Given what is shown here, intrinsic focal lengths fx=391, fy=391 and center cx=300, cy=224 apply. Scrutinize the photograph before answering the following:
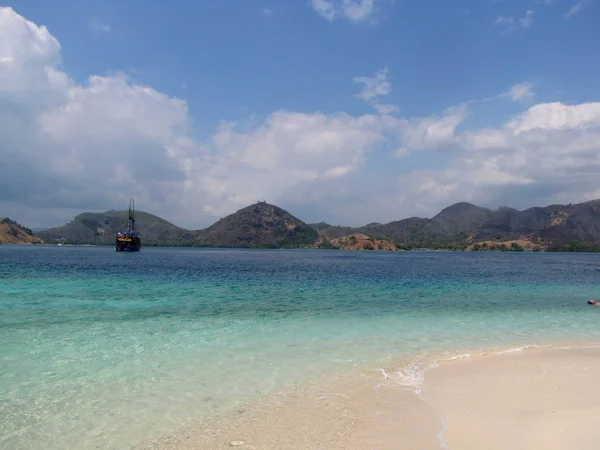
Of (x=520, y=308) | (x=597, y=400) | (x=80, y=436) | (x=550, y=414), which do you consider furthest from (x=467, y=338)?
(x=80, y=436)

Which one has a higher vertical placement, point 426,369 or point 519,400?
point 519,400

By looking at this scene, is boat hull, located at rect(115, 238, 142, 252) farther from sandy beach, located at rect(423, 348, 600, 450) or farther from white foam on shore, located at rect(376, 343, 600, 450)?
sandy beach, located at rect(423, 348, 600, 450)

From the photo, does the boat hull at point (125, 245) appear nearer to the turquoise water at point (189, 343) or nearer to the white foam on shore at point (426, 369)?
the turquoise water at point (189, 343)

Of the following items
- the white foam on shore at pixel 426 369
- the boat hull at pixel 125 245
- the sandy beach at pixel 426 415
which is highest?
the boat hull at pixel 125 245

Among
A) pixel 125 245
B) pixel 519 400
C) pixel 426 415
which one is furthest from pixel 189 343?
pixel 125 245

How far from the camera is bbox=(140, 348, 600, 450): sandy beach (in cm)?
734

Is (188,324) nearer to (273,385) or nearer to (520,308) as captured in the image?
(273,385)

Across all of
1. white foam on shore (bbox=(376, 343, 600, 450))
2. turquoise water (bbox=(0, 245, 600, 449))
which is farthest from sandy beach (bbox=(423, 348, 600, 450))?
turquoise water (bbox=(0, 245, 600, 449))

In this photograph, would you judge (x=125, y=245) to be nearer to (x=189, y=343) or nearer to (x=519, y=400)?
(x=189, y=343)

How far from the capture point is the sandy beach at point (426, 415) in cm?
734

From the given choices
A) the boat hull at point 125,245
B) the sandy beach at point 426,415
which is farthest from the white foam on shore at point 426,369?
the boat hull at point 125,245

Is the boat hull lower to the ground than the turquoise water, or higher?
higher

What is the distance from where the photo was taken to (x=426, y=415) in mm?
8656

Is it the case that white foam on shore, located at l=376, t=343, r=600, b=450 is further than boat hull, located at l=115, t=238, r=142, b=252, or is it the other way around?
boat hull, located at l=115, t=238, r=142, b=252
